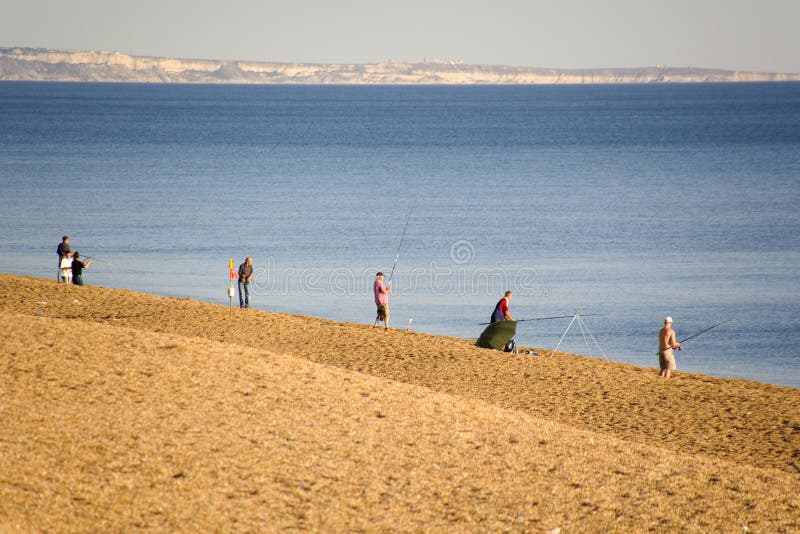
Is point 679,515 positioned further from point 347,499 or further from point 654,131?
point 654,131

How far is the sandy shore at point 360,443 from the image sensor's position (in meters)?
11.2

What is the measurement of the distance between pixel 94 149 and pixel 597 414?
85063 mm

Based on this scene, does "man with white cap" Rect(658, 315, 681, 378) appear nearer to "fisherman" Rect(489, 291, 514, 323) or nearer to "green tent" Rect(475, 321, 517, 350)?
"green tent" Rect(475, 321, 517, 350)

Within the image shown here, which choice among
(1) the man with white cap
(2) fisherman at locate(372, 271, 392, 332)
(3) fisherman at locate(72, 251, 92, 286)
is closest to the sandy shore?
(1) the man with white cap

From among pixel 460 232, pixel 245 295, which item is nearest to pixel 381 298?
pixel 245 295

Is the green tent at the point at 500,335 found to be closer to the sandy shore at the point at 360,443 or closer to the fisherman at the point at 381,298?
the sandy shore at the point at 360,443

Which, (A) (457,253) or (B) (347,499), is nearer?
(B) (347,499)

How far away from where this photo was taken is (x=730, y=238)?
149ft

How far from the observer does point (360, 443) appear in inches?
524

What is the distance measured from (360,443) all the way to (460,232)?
34056 millimetres

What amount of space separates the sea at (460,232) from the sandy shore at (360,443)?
4410mm

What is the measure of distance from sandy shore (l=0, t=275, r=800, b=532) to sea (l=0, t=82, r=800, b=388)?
441cm

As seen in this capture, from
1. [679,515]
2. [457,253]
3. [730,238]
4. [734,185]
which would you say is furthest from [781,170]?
[679,515]

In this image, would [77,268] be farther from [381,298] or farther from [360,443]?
[360,443]
